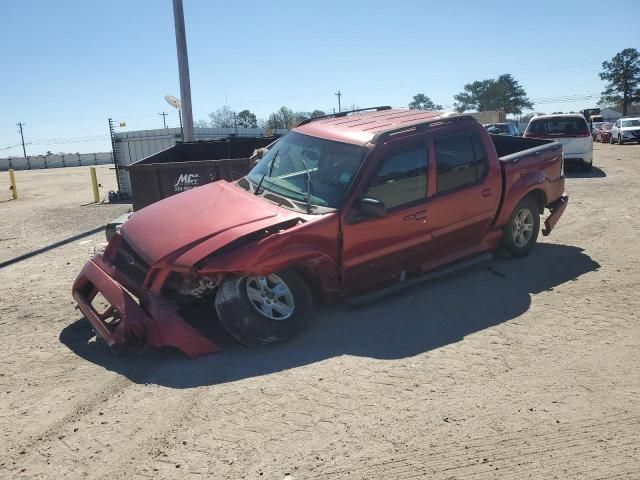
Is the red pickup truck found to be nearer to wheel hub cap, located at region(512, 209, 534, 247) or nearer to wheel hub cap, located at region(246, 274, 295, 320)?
wheel hub cap, located at region(246, 274, 295, 320)

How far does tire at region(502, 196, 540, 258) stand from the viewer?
6.68 m

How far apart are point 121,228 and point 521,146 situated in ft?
18.0

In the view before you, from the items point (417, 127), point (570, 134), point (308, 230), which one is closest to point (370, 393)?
point (308, 230)

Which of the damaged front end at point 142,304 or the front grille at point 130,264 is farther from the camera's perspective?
the front grille at point 130,264

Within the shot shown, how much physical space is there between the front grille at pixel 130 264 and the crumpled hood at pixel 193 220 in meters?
0.09

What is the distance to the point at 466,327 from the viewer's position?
4984 mm

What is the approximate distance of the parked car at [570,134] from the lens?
1673cm

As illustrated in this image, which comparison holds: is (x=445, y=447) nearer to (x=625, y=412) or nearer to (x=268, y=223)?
(x=625, y=412)

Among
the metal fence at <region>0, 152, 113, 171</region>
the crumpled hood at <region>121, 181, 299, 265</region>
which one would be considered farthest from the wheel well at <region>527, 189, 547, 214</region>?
the metal fence at <region>0, 152, 113, 171</region>

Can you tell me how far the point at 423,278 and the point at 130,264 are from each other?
9.59 ft

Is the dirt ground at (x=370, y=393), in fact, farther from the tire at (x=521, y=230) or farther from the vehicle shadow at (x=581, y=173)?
the vehicle shadow at (x=581, y=173)

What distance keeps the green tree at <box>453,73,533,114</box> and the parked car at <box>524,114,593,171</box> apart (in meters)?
84.7

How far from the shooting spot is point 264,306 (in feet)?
15.5

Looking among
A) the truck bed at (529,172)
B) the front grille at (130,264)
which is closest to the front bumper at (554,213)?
the truck bed at (529,172)
